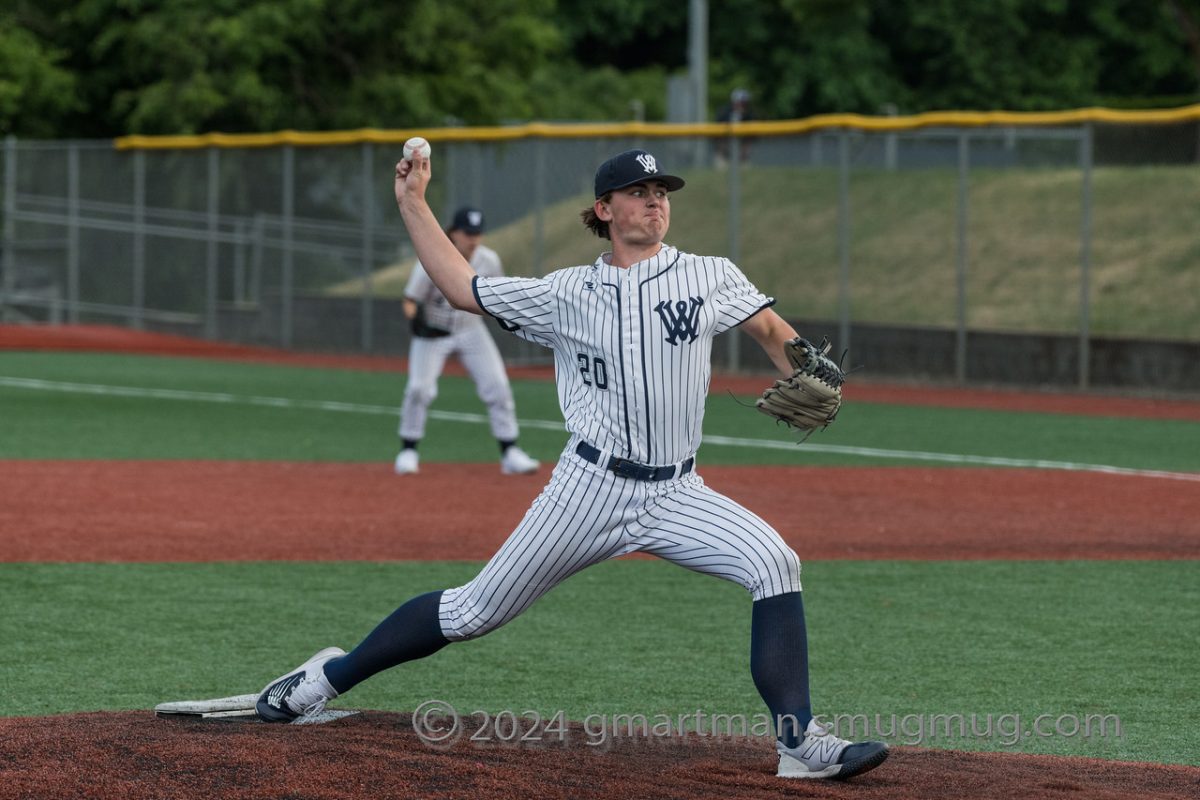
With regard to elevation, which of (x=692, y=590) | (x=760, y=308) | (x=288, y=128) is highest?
(x=288, y=128)

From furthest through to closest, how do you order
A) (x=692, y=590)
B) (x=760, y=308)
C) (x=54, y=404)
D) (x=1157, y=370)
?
(x=1157, y=370)
(x=54, y=404)
(x=692, y=590)
(x=760, y=308)

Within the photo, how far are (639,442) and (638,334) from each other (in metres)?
0.31

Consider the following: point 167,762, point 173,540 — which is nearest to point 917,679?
point 167,762

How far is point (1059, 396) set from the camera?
20297 millimetres

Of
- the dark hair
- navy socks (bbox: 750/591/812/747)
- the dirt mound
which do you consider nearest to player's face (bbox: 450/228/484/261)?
the dark hair

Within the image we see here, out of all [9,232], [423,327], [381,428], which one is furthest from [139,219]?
[423,327]

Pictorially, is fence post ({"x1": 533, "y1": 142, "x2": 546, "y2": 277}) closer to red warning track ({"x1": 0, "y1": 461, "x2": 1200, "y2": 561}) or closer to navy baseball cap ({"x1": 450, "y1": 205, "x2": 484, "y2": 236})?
red warning track ({"x1": 0, "y1": 461, "x2": 1200, "y2": 561})

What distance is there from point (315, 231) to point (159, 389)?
24.5 feet

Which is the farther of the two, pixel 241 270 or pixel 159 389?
pixel 241 270

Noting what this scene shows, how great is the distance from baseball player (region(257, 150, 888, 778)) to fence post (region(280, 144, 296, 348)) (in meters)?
22.5

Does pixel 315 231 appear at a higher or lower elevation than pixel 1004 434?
higher

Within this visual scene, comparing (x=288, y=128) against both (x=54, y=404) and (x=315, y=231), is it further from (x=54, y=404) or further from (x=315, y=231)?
(x=54, y=404)

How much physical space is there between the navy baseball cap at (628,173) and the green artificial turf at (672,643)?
1.95m

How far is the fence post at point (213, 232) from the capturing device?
93.5ft
